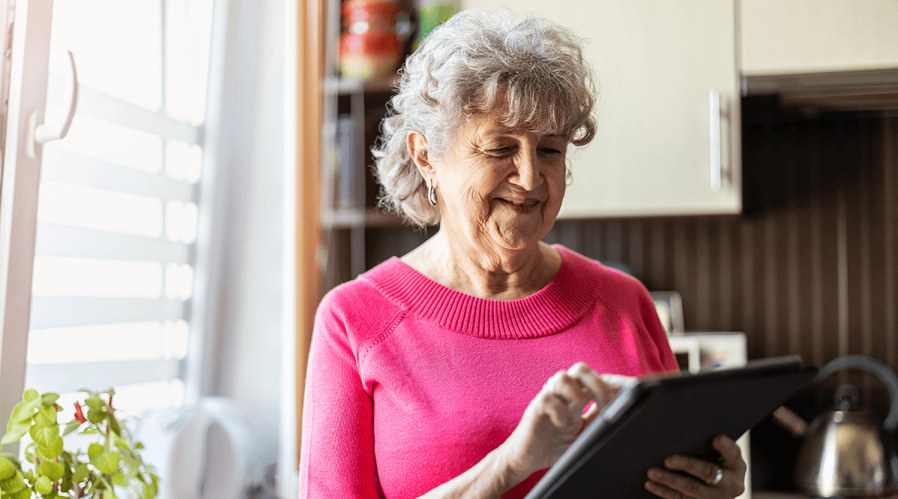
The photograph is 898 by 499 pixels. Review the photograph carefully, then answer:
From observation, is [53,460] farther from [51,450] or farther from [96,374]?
[96,374]

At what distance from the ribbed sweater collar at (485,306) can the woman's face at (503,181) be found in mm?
97

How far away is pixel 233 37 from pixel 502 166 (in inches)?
49.5

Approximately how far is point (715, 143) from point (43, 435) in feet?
5.34

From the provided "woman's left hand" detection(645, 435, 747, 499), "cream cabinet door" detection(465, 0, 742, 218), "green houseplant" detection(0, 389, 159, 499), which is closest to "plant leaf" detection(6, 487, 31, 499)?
"green houseplant" detection(0, 389, 159, 499)

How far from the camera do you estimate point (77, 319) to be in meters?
1.48

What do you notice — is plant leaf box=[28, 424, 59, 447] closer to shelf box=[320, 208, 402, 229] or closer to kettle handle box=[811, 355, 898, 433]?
shelf box=[320, 208, 402, 229]

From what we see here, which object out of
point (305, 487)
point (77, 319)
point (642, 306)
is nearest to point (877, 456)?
point (642, 306)

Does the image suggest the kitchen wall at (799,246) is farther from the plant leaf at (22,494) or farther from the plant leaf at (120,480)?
the plant leaf at (22,494)

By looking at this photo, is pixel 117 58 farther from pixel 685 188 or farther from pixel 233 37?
pixel 685 188

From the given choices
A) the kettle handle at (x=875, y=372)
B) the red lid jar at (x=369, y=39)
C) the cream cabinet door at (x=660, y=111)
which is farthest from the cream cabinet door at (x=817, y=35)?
the red lid jar at (x=369, y=39)

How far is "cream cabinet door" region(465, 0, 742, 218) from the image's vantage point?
1.95 meters

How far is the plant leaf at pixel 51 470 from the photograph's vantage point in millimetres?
933

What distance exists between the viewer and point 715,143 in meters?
1.93

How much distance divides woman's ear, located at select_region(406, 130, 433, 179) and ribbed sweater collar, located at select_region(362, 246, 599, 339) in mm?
145
